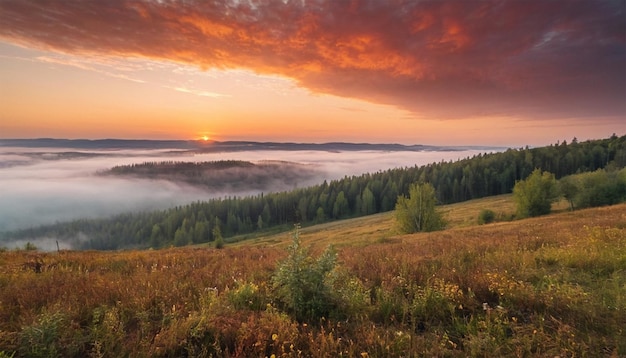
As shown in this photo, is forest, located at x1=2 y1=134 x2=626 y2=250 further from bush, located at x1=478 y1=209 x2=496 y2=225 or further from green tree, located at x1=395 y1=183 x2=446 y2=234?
green tree, located at x1=395 y1=183 x2=446 y2=234

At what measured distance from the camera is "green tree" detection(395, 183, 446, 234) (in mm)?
57000

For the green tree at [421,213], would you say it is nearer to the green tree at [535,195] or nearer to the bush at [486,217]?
the bush at [486,217]

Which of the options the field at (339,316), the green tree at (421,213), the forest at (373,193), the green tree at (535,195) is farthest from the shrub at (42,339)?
the forest at (373,193)

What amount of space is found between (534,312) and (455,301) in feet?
4.47

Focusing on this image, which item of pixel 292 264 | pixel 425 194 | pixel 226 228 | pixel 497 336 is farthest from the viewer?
pixel 226 228

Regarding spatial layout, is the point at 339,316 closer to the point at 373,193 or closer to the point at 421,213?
the point at 421,213

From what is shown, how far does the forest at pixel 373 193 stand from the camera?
133m

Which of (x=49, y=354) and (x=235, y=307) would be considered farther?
(x=235, y=307)

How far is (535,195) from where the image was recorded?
2552 inches

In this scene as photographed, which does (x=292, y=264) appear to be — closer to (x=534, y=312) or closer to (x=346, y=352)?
(x=346, y=352)

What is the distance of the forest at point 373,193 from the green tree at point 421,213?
2602 inches

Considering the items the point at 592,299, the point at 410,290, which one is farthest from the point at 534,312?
the point at 410,290

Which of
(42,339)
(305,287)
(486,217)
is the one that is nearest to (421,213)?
(486,217)

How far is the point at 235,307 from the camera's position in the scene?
21.0 feet
